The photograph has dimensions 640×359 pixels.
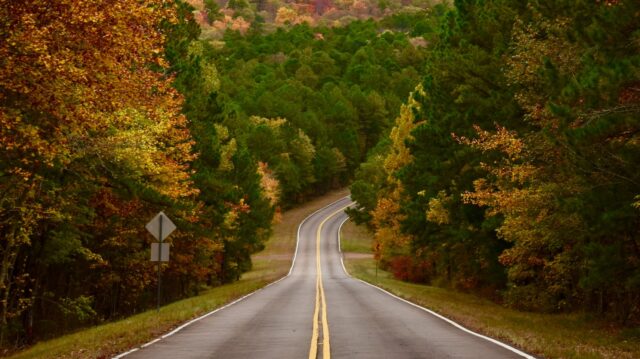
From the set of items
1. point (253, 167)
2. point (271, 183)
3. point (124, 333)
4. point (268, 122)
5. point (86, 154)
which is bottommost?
point (124, 333)

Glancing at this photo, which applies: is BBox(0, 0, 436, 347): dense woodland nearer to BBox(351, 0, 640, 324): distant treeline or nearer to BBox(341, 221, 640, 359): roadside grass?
BBox(351, 0, 640, 324): distant treeline

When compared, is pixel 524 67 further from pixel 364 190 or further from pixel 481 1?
pixel 364 190

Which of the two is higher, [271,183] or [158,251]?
[271,183]

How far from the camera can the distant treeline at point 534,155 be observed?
17.9 metres

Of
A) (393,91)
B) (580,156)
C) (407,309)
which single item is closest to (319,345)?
(580,156)

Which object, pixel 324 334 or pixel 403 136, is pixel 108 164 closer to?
pixel 324 334

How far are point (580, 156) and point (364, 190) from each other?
79605 mm

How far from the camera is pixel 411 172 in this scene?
43.2 meters

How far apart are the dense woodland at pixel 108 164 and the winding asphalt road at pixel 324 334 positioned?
195 inches

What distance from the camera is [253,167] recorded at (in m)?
62.2

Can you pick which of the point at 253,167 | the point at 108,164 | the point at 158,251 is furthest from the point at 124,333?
the point at 253,167

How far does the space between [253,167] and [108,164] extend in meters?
37.3

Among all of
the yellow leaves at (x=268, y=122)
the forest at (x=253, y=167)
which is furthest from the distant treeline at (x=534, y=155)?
the yellow leaves at (x=268, y=122)

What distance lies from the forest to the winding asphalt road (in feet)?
15.5
